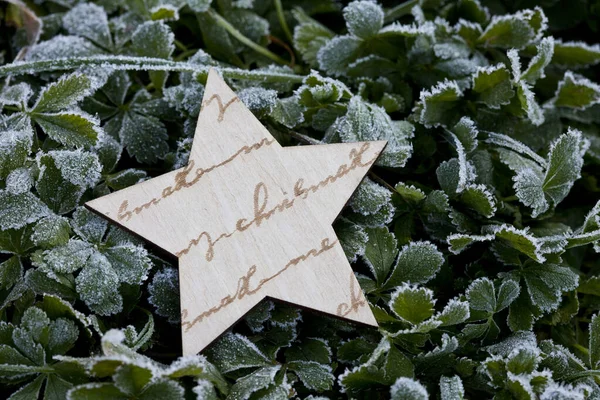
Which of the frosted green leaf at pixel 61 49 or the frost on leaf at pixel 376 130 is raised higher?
the frosted green leaf at pixel 61 49

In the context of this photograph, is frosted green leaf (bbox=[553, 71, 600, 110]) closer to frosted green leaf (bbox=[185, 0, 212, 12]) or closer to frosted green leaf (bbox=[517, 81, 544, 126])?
frosted green leaf (bbox=[517, 81, 544, 126])

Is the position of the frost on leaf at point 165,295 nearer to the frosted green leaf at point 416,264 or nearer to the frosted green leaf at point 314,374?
the frosted green leaf at point 314,374

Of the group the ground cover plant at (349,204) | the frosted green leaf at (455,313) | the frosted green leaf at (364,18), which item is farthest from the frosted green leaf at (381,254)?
the frosted green leaf at (364,18)

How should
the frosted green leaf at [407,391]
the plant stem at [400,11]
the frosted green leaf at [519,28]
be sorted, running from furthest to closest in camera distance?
the plant stem at [400,11], the frosted green leaf at [519,28], the frosted green leaf at [407,391]

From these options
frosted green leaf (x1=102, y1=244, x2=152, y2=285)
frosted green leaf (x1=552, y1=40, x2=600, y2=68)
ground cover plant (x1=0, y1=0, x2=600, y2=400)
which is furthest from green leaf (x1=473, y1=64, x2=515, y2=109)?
frosted green leaf (x1=102, y1=244, x2=152, y2=285)

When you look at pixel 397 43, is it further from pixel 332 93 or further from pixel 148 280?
pixel 148 280

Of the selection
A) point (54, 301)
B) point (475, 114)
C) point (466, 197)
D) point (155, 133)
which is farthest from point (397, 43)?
point (54, 301)

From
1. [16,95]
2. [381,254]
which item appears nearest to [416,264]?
[381,254]
